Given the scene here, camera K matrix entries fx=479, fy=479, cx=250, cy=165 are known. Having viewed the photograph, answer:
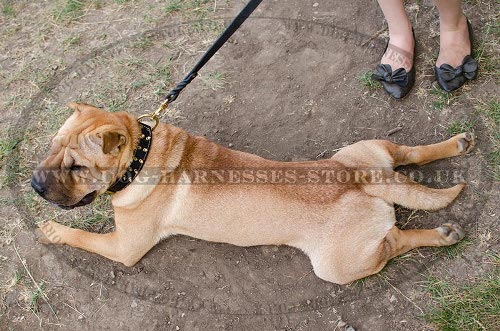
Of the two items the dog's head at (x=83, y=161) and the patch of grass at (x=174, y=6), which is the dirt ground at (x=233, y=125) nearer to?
the patch of grass at (x=174, y=6)

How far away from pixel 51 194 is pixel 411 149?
2.53 m

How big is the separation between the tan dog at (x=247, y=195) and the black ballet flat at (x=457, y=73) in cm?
100

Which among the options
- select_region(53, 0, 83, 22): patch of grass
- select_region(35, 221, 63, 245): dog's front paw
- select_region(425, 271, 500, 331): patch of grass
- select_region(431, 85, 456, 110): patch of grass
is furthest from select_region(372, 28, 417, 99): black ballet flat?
select_region(53, 0, 83, 22): patch of grass

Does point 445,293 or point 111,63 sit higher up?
point 111,63

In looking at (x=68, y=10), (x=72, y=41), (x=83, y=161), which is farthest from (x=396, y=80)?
(x=68, y=10)

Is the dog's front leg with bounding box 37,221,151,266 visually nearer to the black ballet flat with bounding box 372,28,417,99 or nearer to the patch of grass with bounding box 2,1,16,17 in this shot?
the black ballet flat with bounding box 372,28,417,99

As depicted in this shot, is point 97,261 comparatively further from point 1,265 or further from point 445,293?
point 445,293

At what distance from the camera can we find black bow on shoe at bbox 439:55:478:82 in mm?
3951

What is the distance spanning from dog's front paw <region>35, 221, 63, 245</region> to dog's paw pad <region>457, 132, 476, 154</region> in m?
3.15

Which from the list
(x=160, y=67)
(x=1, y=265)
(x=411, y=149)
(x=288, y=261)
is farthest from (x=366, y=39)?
(x=1, y=265)

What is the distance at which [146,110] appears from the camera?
4477 millimetres

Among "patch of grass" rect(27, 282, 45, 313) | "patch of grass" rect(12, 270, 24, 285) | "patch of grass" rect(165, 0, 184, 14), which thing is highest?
"patch of grass" rect(165, 0, 184, 14)

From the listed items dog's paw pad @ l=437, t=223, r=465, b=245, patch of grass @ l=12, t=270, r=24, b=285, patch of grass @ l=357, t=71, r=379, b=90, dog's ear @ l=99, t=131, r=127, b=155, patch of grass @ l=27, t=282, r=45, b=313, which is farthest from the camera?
patch of grass @ l=357, t=71, r=379, b=90

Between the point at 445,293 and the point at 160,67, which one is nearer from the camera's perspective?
the point at 445,293
